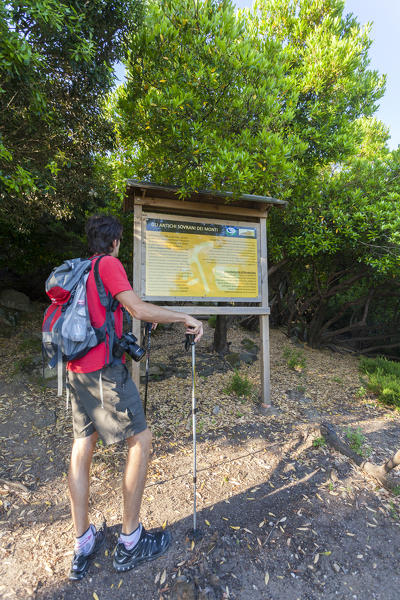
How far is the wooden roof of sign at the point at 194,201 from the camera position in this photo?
391 centimetres

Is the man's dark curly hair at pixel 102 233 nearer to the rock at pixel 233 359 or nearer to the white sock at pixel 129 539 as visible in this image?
the white sock at pixel 129 539

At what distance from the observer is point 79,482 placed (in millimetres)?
1863

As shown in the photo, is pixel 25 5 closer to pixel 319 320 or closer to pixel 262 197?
pixel 262 197

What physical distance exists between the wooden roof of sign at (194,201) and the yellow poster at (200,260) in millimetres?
215

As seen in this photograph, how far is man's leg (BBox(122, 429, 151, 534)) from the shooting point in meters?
1.88

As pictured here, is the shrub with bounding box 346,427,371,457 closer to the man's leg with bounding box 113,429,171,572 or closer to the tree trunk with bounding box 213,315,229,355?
the man's leg with bounding box 113,429,171,572

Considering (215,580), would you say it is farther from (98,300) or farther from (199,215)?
(199,215)

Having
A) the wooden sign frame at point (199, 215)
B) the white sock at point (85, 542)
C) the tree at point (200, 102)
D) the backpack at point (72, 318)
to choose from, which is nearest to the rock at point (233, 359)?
the wooden sign frame at point (199, 215)

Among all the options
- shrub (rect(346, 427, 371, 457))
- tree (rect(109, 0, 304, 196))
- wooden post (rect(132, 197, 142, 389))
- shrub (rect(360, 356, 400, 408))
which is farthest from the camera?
shrub (rect(360, 356, 400, 408))

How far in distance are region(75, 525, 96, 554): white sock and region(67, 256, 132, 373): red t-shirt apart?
3.69 feet

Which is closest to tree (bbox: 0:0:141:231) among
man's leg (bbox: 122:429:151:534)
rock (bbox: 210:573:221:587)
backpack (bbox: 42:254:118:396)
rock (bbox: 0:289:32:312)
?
backpack (bbox: 42:254:118:396)

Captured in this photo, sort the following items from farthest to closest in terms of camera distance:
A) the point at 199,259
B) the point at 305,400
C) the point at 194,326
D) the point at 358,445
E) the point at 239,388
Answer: the point at 305,400 < the point at 239,388 < the point at 199,259 < the point at 358,445 < the point at 194,326

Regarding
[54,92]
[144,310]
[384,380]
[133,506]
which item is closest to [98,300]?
[144,310]

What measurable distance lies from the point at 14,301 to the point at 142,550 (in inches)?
322
